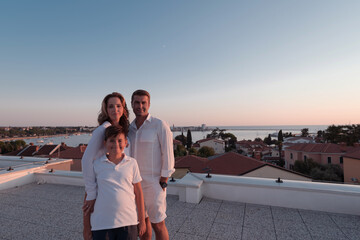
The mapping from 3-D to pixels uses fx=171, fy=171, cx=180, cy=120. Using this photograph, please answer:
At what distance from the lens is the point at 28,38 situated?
8.38m

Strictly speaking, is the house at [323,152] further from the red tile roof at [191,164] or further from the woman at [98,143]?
the woman at [98,143]

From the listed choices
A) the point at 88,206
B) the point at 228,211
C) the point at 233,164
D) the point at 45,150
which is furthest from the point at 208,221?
the point at 45,150

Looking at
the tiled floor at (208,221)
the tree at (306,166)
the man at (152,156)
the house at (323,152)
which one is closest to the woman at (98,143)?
the man at (152,156)

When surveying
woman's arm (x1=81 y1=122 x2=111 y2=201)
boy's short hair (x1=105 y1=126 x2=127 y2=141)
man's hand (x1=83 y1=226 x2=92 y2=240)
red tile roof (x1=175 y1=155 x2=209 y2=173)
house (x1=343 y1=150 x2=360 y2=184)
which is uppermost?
boy's short hair (x1=105 y1=126 x2=127 y2=141)

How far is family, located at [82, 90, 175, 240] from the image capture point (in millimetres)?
1193

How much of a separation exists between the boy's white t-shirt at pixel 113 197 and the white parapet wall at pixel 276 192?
6.48ft

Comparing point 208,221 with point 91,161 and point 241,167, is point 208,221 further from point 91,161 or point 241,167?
point 241,167

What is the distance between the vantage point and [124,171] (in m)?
1.28

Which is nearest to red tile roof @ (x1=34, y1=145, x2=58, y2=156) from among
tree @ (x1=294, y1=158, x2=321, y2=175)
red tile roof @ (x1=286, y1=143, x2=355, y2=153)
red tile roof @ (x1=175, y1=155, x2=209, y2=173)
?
red tile roof @ (x1=175, y1=155, x2=209, y2=173)

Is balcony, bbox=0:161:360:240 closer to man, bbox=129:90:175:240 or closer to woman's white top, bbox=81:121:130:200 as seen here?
man, bbox=129:90:175:240

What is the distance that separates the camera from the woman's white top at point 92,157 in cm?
122

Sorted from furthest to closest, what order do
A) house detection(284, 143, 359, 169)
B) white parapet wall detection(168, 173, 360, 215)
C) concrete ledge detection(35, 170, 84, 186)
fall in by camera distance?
house detection(284, 143, 359, 169)
concrete ledge detection(35, 170, 84, 186)
white parapet wall detection(168, 173, 360, 215)

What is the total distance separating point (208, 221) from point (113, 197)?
180 cm

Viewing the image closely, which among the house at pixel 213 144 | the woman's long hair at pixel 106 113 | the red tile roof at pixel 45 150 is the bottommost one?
the house at pixel 213 144
